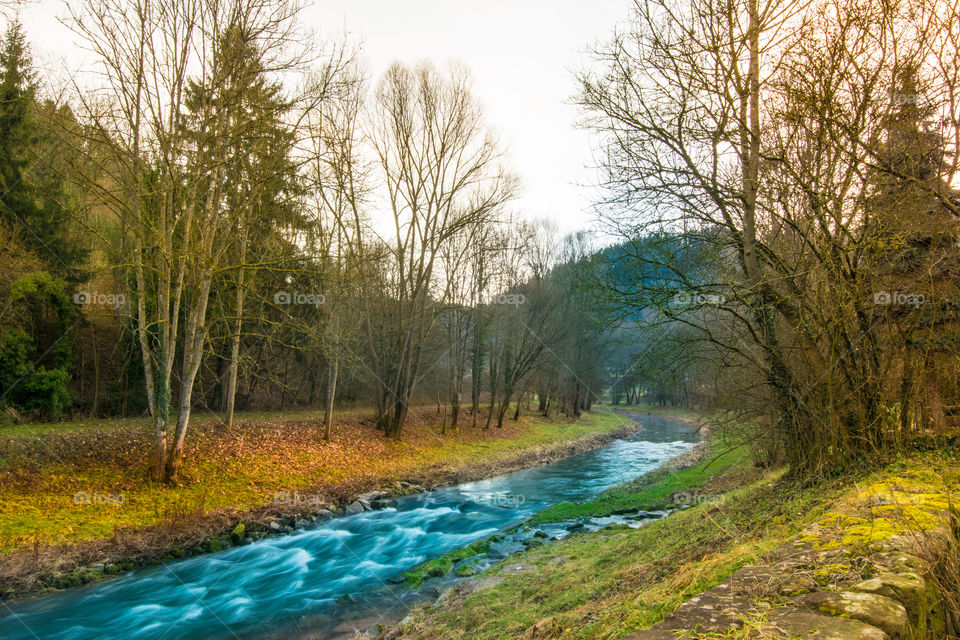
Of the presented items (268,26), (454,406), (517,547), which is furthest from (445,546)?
(454,406)

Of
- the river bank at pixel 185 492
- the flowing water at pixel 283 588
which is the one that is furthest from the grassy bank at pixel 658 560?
the river bank at pixel 185 492

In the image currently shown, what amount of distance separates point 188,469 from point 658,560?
1120 centimetres

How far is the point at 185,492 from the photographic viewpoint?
1183 centimetres

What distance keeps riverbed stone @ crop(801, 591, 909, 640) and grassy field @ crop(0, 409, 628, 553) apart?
11164 millimetres

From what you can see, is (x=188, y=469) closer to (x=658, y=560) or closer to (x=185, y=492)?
(x=185, y=492)

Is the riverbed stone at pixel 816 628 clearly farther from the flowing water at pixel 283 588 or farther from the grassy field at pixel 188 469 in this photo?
the grassy field at pixel 188 469

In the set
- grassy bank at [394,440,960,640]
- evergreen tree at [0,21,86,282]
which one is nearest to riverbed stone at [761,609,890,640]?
grassy bank at [394,440,960,640]

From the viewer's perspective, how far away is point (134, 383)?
21359 mm

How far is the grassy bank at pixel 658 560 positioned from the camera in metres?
4.32

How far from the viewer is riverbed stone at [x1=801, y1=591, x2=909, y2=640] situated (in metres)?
2.77

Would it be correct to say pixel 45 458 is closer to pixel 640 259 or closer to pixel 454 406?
pixel 640 259

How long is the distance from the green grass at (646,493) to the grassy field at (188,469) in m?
5.36

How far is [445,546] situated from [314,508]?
3.93m

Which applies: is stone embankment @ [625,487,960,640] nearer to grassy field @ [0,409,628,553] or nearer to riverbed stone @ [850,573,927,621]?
riverbed stone @ [850,573,927,621]
